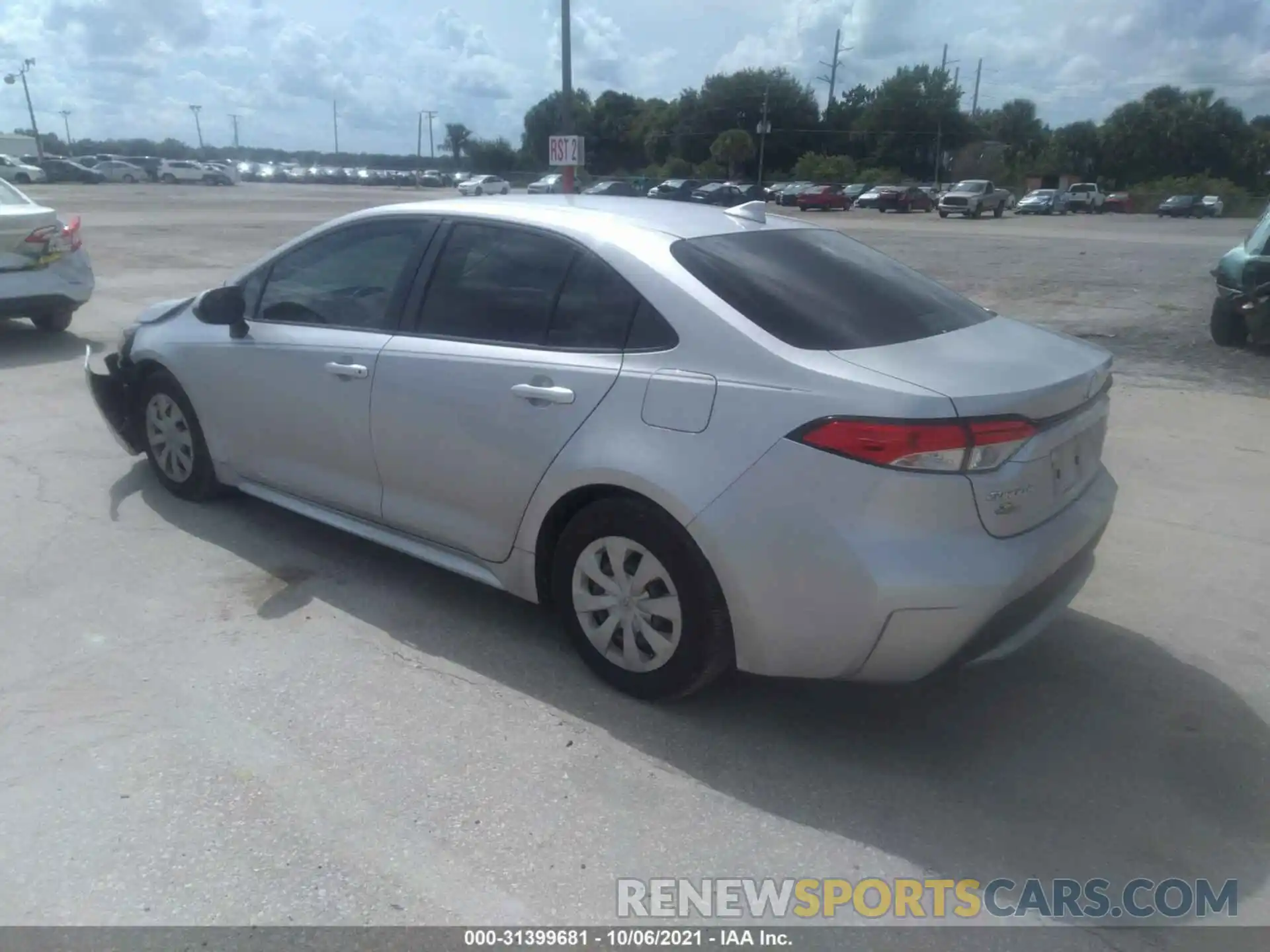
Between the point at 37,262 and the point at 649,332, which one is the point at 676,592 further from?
the point at 37,262

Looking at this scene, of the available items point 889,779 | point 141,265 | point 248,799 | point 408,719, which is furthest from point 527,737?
point 141,265

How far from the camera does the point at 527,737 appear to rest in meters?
3.50

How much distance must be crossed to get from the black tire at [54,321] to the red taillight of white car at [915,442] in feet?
29.8

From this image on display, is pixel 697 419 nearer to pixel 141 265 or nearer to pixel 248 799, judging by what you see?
pixel 248 799

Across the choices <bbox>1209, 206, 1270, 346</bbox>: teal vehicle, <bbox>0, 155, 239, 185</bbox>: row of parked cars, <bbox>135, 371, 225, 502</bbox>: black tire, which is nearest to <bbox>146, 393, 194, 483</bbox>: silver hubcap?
<bbox>135, 371, 225, 502</bbox>: black tire

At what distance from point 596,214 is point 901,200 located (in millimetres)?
53151

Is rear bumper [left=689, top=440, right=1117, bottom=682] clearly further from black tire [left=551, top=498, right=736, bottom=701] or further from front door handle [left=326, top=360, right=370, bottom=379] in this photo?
front door handle [left=326, top=360, right=370, bottom=379]

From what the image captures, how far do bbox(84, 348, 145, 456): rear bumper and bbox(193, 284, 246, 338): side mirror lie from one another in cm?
103

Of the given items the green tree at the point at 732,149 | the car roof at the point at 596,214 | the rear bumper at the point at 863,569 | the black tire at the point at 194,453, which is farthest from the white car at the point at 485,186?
the rear bumper at the point at 863,569

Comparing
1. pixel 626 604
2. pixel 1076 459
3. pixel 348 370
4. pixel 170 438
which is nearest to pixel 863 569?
pixel 626 604

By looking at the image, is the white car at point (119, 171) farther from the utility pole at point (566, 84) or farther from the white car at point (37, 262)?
the white car at point (37, 262)

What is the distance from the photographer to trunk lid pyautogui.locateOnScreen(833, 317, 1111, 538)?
124 inches

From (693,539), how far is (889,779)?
955mm

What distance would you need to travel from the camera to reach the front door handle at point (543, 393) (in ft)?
12.0
